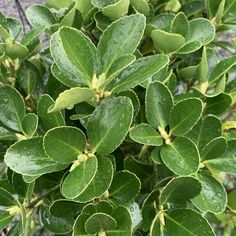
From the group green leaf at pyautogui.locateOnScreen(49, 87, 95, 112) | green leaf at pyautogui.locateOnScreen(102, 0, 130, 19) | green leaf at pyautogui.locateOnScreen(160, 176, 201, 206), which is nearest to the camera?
green leaf at pyautogui.locateOnScreen(49, 87, 95, 112)

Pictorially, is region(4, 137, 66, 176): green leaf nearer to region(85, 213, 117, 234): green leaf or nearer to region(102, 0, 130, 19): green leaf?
region(85, 213, 117, 234): green leaf

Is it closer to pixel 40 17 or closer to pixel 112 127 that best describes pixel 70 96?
pixel 112 127

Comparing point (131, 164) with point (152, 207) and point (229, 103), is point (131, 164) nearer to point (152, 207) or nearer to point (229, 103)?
point (152, 207)

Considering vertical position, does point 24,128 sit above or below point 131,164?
above

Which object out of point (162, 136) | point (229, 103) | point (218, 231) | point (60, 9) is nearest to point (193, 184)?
point (162, 136)

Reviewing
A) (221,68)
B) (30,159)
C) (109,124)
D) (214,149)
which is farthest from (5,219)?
(221,68)

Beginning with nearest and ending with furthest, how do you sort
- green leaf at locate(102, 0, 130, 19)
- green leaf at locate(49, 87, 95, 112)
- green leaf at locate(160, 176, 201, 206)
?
1. green leaf at locate(49, 87, 95, 112)
2. green leaf at locate(160, 176, 201, 206)
3. green leaf at locate(102, 0, 130, 19)

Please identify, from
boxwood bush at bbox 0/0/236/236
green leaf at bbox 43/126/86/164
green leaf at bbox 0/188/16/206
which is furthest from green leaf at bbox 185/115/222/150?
green leaf at bbox 0/188/16/206
